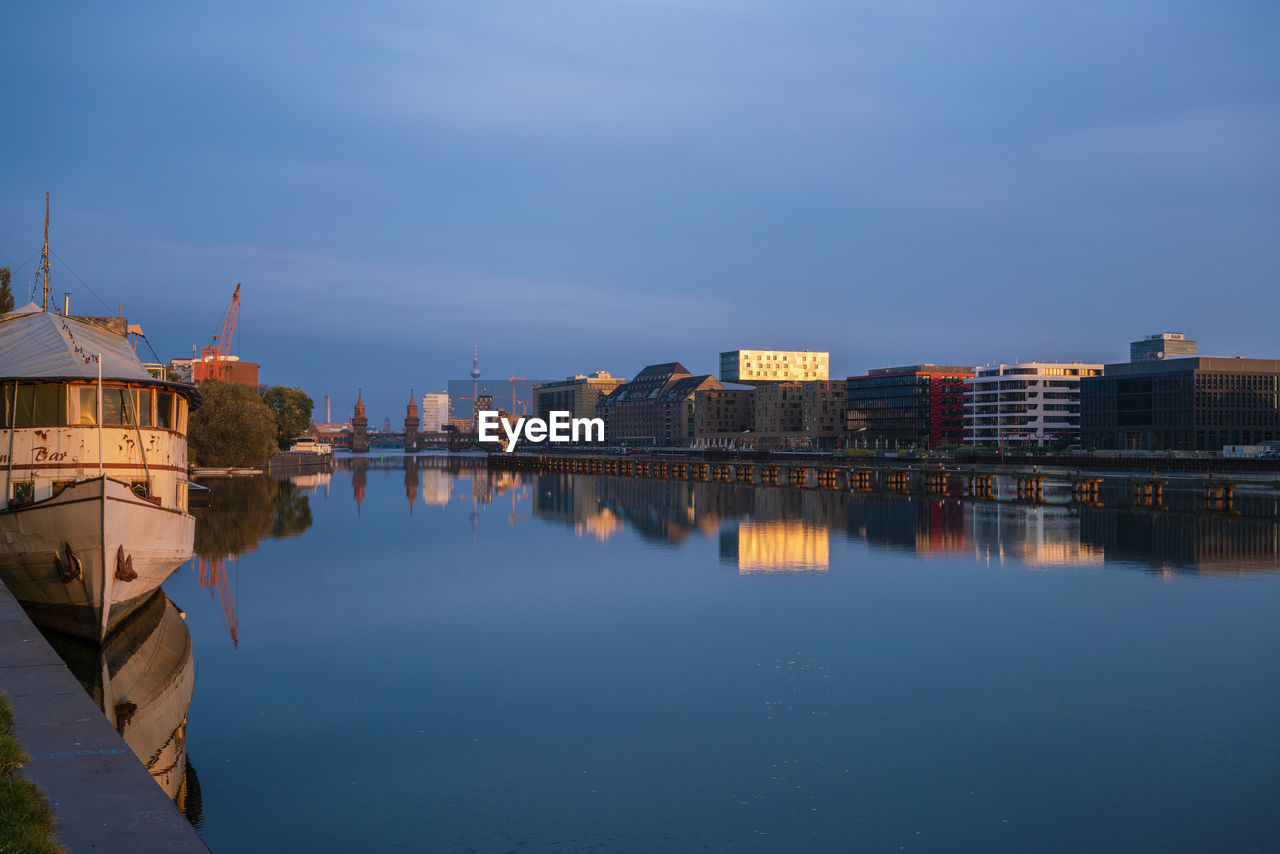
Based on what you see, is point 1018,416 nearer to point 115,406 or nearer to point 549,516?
point 549,516

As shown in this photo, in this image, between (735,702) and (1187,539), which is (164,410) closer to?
(735,702)

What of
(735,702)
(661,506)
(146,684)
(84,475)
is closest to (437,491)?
(661,506)

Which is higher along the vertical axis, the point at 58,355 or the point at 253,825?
the point at 58,355

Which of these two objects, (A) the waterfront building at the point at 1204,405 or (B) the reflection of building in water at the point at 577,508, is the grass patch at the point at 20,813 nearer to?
(B) the reflection of building in water at the point at 577,508

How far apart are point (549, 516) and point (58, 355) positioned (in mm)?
55266

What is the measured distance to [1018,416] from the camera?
19812cm

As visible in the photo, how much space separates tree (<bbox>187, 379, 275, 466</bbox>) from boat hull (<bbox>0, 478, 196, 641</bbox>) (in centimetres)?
9307

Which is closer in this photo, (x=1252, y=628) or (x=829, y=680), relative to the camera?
(x=829, y=680)

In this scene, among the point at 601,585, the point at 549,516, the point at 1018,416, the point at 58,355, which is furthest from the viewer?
the point at 1018,416

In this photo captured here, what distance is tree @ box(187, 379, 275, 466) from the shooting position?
114438 mm

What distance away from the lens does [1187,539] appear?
60.8 m

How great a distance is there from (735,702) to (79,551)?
15.9m

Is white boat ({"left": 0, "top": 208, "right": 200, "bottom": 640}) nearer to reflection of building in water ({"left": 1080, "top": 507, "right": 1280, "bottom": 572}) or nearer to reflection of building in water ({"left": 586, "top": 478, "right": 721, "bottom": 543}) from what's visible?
reflection of building in water ({"left": 586, "top": 478, "right": 721, "bottom": 543})

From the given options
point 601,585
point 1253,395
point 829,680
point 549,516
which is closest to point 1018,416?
point 1253,395
